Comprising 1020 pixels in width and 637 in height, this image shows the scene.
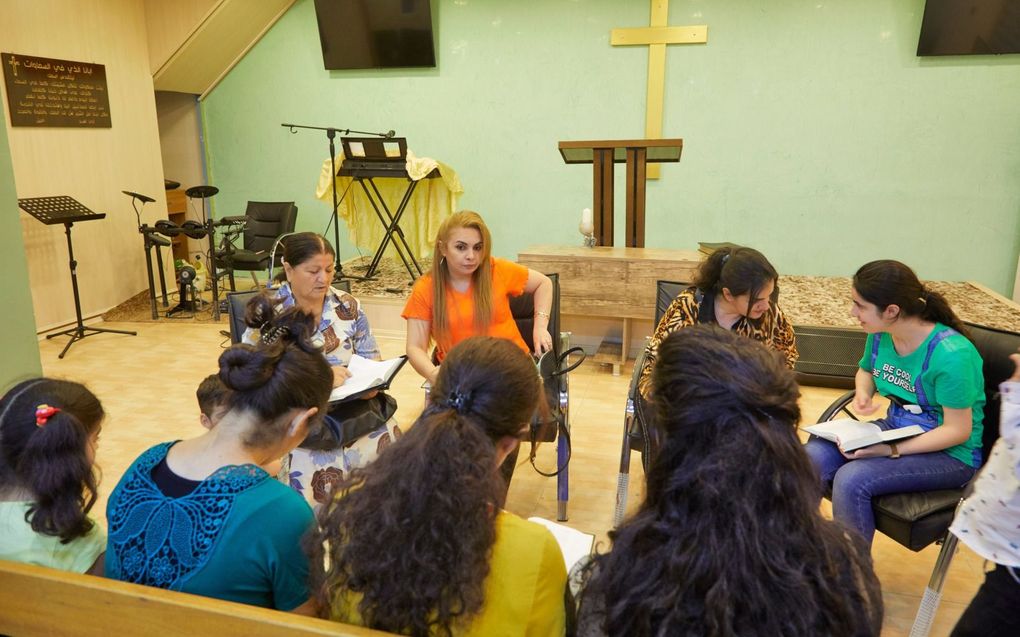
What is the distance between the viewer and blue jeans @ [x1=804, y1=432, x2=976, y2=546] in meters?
1.93

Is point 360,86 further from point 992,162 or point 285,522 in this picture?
point 285,522

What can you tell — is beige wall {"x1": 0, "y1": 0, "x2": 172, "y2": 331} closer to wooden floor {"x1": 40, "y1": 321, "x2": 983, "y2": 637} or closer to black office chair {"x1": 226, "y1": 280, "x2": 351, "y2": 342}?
wooden floor {"x1": 40, "y1": 321, "x2": 983, "y2": 637}

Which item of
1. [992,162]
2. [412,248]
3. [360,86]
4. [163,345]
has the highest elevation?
[360,86]

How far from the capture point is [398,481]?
101 centimetres

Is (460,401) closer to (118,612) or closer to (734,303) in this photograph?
(118,612)

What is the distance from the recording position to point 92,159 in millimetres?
5465

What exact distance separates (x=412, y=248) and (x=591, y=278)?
2.53 m

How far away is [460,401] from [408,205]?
199 inches

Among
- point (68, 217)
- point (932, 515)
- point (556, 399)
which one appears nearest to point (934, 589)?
point (932, 515)

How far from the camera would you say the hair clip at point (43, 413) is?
1.31m

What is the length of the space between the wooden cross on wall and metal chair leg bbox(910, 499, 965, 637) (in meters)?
4.48

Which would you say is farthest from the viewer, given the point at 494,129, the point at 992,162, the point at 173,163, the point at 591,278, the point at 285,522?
the point at 173,163

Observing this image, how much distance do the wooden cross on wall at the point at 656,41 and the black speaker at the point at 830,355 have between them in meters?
2.37

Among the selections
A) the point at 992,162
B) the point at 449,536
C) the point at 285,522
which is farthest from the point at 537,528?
the point at 992,162
